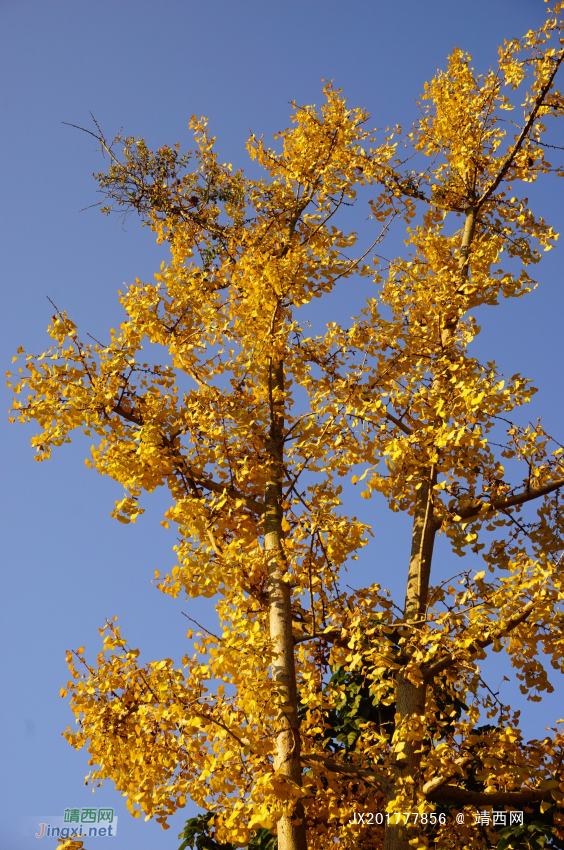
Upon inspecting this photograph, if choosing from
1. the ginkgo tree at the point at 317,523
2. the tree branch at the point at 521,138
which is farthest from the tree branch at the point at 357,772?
the tree branch at the point at 521,138

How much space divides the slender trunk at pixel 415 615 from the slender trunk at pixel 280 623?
0.68m

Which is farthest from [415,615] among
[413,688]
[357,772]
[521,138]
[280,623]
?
[521,138]

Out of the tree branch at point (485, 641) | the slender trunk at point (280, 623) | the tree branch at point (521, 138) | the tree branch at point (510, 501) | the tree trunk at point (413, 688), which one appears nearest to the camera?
the tree branch at point (485, 641)

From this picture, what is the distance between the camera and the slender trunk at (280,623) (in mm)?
3881

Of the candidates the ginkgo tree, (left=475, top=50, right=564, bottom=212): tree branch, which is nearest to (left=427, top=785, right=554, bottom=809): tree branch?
the ginkgo tree

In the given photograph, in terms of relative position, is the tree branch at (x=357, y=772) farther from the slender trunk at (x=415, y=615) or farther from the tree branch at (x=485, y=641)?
the tree branch at (x=485, y=641)

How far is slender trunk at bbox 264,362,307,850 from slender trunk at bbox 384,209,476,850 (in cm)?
68

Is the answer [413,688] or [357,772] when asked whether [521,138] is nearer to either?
[413,688]

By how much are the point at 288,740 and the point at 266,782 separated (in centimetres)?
51

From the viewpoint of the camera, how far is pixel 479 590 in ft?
15.3

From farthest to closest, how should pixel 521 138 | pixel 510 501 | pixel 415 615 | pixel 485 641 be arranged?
pixel 521 138
pixel 510 501
pixel 415 615
pixel 485 641

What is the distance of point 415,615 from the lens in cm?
457

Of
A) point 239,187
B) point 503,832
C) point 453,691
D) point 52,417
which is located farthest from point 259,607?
point 239,187

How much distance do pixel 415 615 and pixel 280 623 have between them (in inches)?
37.5
